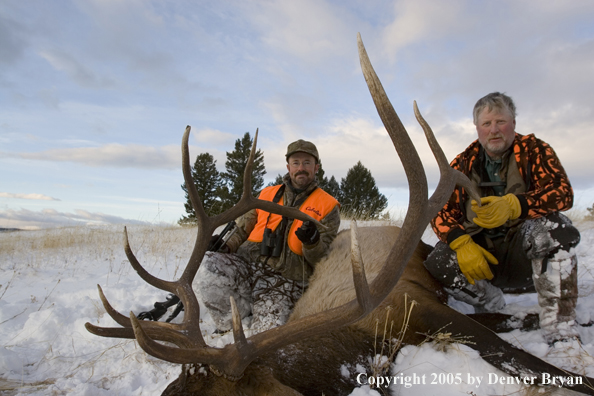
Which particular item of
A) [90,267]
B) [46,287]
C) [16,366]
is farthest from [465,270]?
[90,267]

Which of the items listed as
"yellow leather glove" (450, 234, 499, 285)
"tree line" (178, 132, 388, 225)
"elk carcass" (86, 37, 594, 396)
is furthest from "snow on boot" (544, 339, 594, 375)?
"tree line" (178, 132, 388, 225)

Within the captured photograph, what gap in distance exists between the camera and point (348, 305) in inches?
77.2

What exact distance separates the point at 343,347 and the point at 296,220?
1905 millimetres

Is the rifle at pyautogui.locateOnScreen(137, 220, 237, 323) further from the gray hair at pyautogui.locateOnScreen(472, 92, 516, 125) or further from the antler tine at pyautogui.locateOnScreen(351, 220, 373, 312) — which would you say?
the gray hair at pyautogui.locateOnScreen(472, 92, 516, 125)

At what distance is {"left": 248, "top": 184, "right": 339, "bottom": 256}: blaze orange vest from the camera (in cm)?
401

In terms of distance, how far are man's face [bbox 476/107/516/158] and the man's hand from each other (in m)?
1.68

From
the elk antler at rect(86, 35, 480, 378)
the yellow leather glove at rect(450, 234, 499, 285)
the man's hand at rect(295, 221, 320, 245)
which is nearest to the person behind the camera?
the elk antler at rect(86, 35, 480, 378)

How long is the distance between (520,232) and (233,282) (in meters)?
2.68

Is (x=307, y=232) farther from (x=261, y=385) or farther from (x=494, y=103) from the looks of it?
(x=494, y=103)

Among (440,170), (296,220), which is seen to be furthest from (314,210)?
(440,170)

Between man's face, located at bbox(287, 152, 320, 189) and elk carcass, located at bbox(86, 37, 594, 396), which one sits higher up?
man's face, located at bbox(287, 152, 320, 189)

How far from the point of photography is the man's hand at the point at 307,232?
3.32 metres

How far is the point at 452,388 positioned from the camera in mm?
2260

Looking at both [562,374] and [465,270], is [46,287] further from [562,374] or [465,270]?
[562,374]
